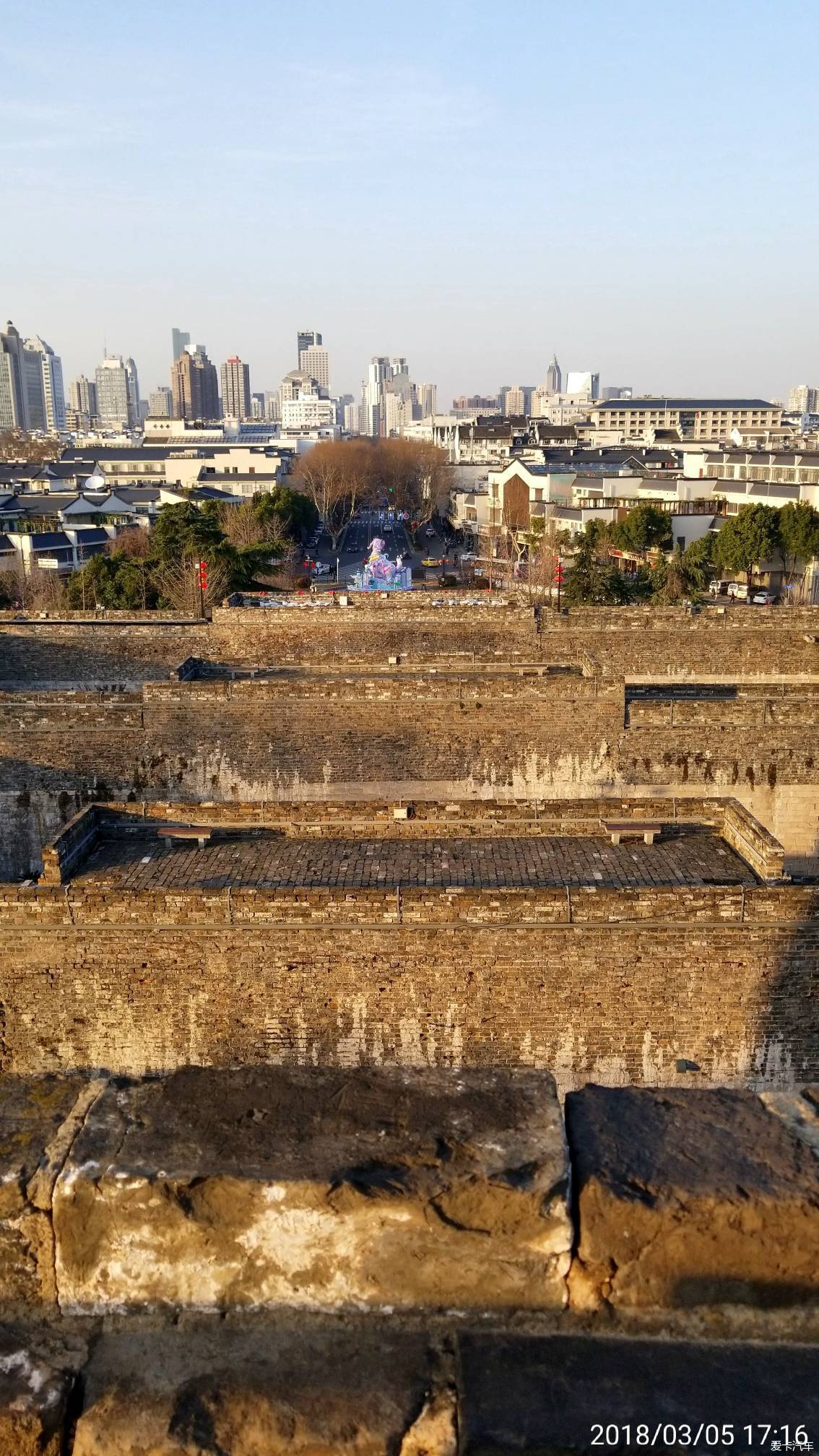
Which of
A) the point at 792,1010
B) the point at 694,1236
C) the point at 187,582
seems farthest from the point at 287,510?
the point at 694,1236

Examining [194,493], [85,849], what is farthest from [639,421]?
[85,849]

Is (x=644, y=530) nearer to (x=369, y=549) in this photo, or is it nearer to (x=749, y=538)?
(x=749, y=538)

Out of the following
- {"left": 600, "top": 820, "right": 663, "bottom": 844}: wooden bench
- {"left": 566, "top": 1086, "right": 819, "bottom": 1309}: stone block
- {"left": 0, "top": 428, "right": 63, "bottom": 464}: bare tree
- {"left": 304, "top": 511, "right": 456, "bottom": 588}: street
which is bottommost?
{"left": 304, "top": 511, "right": 456, "bottom": 588}: street

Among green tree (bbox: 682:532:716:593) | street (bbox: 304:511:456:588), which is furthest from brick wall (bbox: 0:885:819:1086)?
street (bbox: 304:511:456:588)

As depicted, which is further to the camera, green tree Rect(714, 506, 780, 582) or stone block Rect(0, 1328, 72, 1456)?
green tree Rect(714, 506, 780, 582)

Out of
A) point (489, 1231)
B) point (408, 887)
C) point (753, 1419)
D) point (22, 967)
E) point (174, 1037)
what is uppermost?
point (489, 1231)

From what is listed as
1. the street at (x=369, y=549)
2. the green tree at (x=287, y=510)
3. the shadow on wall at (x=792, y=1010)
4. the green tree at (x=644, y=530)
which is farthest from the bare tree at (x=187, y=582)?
the shadow on wall at (x=792, y=1010)

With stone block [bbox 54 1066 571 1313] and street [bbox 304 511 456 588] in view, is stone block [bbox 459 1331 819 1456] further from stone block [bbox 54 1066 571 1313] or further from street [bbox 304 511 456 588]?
street [bbox 304 511 456 588]

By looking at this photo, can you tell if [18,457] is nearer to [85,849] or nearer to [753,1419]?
[85,849]
